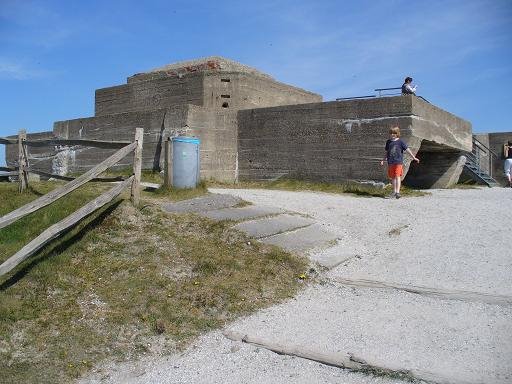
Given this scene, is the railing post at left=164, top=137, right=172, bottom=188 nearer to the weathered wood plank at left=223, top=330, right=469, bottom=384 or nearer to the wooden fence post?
the wooden fence post

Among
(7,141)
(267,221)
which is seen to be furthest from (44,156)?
(267,221)

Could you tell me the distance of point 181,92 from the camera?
15.8 metres

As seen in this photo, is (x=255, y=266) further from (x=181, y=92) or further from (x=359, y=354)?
(x=181, y=92)

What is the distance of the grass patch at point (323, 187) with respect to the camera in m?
12.6

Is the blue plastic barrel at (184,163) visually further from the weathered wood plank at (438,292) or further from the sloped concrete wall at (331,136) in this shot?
the weathered wood plank at (438,292)

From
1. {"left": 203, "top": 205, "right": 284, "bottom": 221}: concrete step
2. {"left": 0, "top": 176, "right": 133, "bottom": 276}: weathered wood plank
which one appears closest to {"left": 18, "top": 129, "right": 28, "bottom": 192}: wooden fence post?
{"left": 0, "top": 176, "right": 133, "bottom": 276}: weathered wood plank

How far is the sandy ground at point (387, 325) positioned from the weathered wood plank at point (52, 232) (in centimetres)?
167

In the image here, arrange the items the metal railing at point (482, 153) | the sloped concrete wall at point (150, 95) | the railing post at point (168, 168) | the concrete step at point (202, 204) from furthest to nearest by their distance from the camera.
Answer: the metal railing at point (482, 153) < the sloped concrete wall at point (150, 95) < the railing post at point (168, 168) < the concrete step at point (202, 204)

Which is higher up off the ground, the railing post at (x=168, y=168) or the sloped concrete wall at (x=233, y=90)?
the sloped concrete wall at (x=233, y=90)

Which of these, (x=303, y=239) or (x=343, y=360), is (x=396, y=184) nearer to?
(x=303, y=239)

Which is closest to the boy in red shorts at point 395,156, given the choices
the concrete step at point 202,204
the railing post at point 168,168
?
the concrete step at point 202,204

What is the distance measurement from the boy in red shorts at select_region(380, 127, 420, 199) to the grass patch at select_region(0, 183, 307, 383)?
16.8ft

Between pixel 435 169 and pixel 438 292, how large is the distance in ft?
37.6

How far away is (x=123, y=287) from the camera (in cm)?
606
